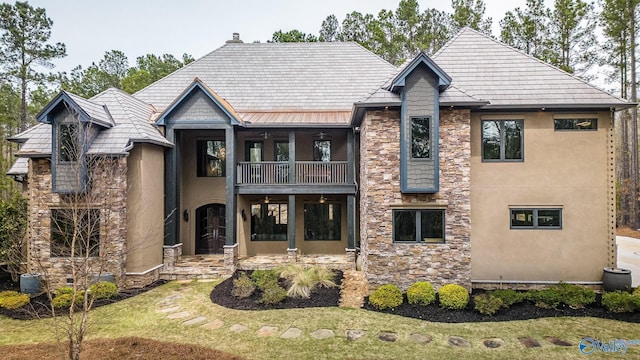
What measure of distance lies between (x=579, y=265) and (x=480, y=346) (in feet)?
19.3

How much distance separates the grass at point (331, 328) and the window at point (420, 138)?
14.9 ft

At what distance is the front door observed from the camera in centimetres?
1399

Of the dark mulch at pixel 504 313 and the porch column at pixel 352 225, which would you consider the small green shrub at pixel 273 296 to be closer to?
the dark mulch at pixel 504 313

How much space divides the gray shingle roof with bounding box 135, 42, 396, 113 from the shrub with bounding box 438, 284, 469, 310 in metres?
8.78

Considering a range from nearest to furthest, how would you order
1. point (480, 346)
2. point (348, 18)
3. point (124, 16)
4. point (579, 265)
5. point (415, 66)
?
point (480, 346), point (415, 66), point (579, 265), point (124, 16), point (348, 18)

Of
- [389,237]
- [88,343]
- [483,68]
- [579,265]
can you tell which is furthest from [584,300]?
[88,343]

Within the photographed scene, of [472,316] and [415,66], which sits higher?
[415,66]

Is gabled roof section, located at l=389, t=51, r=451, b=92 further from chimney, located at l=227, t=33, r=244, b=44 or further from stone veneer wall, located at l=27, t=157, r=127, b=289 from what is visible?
chimney, located at l=227, t=33, r=244, b=44

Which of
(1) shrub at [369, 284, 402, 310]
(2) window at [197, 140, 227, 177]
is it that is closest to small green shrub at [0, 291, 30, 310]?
(2) window at [197, 140, 227, 177]

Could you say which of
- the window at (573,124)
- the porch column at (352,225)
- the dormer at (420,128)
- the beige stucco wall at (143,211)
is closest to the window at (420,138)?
the dormer at (420,128)

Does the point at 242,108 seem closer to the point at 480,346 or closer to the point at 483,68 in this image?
the point at 483,68

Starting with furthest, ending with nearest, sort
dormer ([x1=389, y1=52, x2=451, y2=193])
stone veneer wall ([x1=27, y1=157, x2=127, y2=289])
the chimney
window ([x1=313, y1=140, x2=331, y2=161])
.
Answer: the chimney < window ([x1=313, y1=140, x2=331, y2=161]) < stone veneer wall ([x1=27, y1=157, x2=127, y2=289]) < dormer ([x1=389, y1=52, x2=451, y2=193])

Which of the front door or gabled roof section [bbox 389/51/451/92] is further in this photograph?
the front door

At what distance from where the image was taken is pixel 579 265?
379 inches
